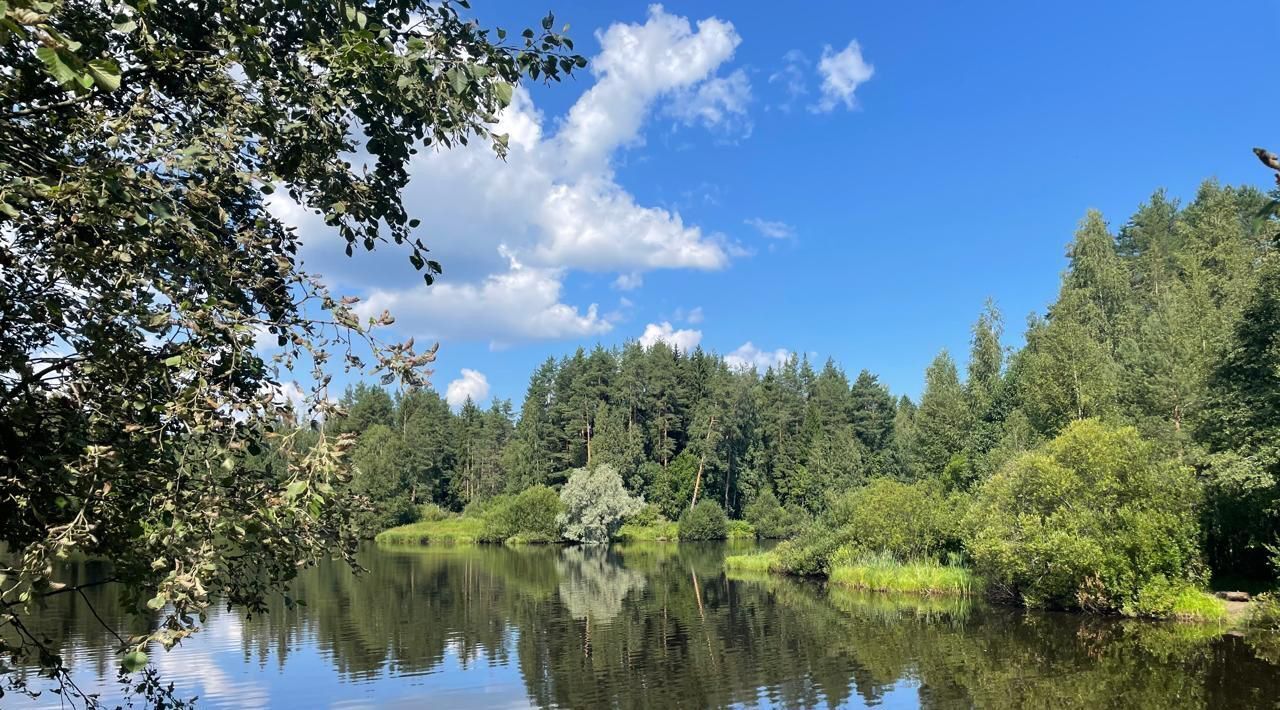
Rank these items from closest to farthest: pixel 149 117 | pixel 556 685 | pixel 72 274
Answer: pixel 72 274, pixel 149 117, pixel 556 685

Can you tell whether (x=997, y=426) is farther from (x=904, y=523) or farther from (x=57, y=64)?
(x=57, y=64)

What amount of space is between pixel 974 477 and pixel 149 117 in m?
49.9

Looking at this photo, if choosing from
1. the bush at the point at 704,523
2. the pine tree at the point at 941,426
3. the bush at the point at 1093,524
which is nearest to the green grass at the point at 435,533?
the bush at the point at 704,523

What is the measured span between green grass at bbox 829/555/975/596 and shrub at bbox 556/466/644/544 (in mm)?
36377

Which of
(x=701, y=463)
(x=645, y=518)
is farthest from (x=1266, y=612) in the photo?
(x=701, y=463)

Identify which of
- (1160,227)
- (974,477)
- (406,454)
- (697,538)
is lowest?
(697,538)

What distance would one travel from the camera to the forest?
25797 millimetres

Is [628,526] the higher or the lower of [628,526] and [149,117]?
the lower

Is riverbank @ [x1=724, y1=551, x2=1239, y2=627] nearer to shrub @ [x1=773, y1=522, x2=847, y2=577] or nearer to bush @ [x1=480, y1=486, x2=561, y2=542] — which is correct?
shrub @ [x1=773, y1=522, x2=847, y2=577]

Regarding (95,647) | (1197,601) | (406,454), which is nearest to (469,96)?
(95,647)

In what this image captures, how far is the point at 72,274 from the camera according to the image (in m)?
3.74

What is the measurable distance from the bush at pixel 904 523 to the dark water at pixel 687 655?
4333 mm

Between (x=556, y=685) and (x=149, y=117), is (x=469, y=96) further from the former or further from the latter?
(x=556, y=685)

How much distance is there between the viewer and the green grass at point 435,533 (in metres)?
75.8
